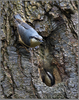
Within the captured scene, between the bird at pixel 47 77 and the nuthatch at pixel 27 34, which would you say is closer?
the nuthatch at pixel 27 34

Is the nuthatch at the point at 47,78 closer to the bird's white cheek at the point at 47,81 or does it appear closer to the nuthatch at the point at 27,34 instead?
the bird's white cheek at the point at 47,81

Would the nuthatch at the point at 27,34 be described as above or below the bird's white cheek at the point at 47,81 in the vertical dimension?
above

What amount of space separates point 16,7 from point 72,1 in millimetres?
739

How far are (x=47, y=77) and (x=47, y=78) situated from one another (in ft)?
0.04

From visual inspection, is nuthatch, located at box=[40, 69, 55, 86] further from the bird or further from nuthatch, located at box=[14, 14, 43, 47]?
nuthatch, located at box=[14, 14, 43, 47]

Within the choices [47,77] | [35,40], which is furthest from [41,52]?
[35,40]

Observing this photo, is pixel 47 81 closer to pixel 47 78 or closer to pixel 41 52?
→ pixel 47 78

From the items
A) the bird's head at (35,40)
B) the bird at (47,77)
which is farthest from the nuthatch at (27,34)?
the bird at (47,77)

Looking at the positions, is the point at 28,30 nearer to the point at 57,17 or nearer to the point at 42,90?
the point at 57,17

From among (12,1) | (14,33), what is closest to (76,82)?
(14,33)

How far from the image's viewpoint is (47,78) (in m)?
1.65

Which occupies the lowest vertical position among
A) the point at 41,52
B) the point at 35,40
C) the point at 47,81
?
the point at 47,81

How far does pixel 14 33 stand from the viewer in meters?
1.51

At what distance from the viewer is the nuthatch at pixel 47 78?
165 cm
